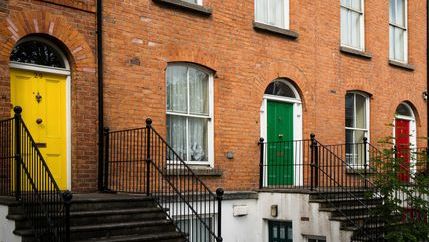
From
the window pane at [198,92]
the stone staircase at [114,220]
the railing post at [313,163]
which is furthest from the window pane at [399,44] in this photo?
the stone staircase at [114,220]

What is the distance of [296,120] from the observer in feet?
45.0

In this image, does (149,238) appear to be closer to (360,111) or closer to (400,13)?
(360,111)

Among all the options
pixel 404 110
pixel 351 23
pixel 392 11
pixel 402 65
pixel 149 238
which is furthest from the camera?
pixel 404 110

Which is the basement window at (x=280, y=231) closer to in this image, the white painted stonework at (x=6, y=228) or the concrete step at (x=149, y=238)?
the concrete step at (x=149, y=238)

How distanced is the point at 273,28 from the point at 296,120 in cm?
220

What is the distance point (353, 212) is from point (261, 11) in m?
4.85

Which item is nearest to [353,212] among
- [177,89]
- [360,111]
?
[177,89]

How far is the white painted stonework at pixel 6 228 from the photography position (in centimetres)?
752

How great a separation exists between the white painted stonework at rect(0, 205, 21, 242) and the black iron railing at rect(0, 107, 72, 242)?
212 millimetres

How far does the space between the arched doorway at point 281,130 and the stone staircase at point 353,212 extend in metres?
1.40

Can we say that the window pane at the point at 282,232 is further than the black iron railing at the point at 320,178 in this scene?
Yes

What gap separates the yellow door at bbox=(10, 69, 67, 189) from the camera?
932cm

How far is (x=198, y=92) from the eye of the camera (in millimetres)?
11797

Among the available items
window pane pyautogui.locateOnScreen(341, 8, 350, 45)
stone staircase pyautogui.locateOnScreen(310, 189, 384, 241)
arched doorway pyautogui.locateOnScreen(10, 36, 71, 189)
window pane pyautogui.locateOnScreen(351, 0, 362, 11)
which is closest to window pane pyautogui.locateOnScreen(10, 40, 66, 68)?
arched doorway pyautogui.locateOnScreen(10, 36, 71, 189)
